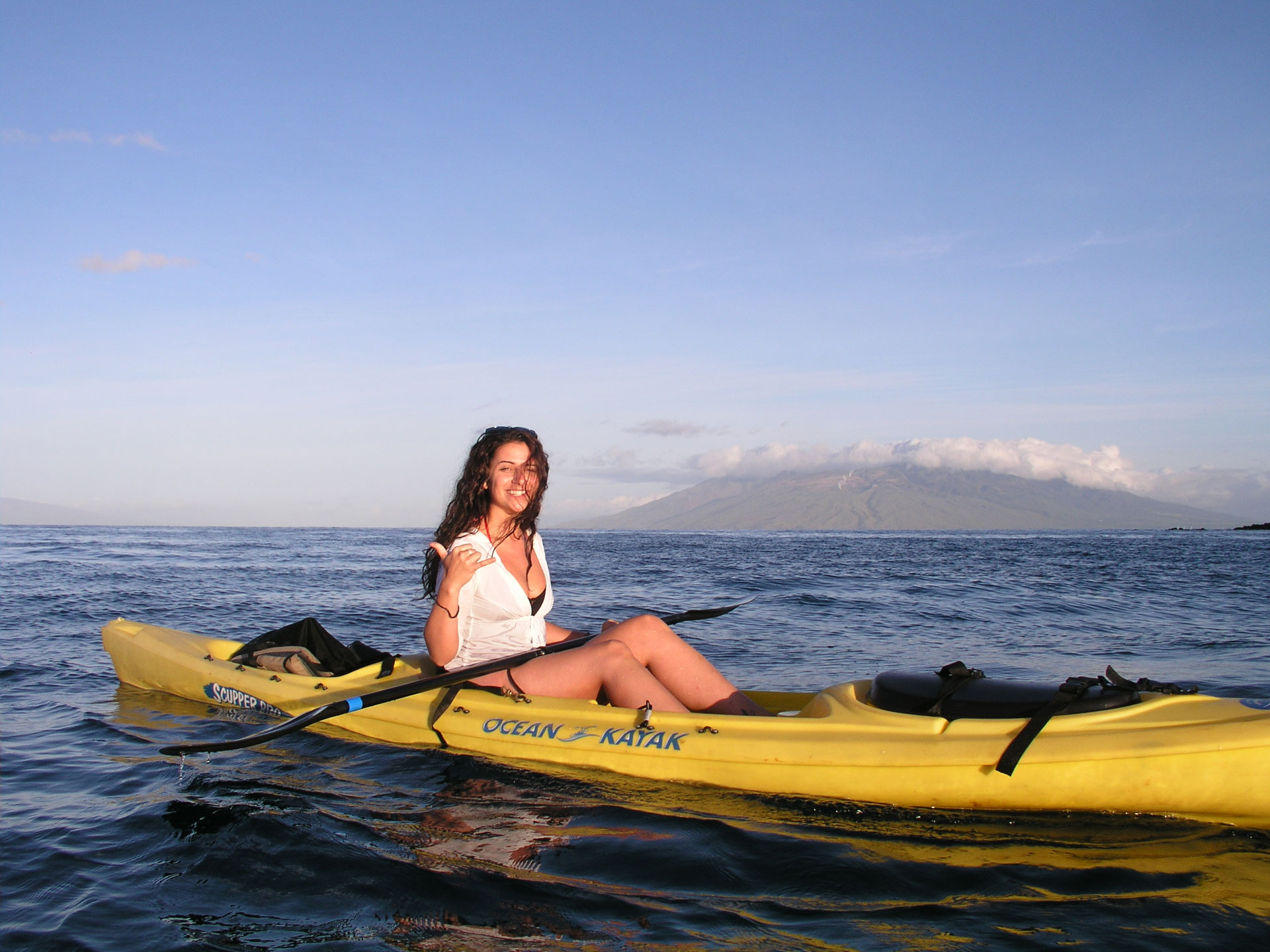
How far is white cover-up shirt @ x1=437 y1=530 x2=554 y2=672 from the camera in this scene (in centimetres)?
398

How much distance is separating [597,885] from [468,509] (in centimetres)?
190

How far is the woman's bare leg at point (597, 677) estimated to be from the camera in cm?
408

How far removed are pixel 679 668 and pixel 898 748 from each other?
1.13 m

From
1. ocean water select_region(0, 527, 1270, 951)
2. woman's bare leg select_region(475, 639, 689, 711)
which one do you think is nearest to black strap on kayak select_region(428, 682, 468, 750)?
ocean water select_region(0, 527, 1270, 951)

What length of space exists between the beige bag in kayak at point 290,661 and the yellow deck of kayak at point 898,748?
90 centimetres

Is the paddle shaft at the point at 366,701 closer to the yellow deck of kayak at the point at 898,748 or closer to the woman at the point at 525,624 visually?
the woman at the point at 525,624

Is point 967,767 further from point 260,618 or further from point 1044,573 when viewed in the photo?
point 1044,573

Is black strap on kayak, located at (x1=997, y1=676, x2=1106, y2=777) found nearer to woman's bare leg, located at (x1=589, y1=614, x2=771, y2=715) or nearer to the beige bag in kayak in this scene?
woman's bare leg, located at (x1=589, y1=614, x2=771, y2=715)

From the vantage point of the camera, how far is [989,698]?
3625mm

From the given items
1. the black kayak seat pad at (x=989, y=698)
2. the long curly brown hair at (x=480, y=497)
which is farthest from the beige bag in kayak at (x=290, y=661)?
the black kayak seat pad at (x=989, y=698)

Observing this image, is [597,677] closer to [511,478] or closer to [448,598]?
[448,598]

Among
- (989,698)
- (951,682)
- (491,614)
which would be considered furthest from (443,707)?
(989,698)

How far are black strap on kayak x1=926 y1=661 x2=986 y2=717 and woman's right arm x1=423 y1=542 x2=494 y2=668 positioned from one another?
2154 mm

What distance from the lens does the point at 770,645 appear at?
29.7 feet
